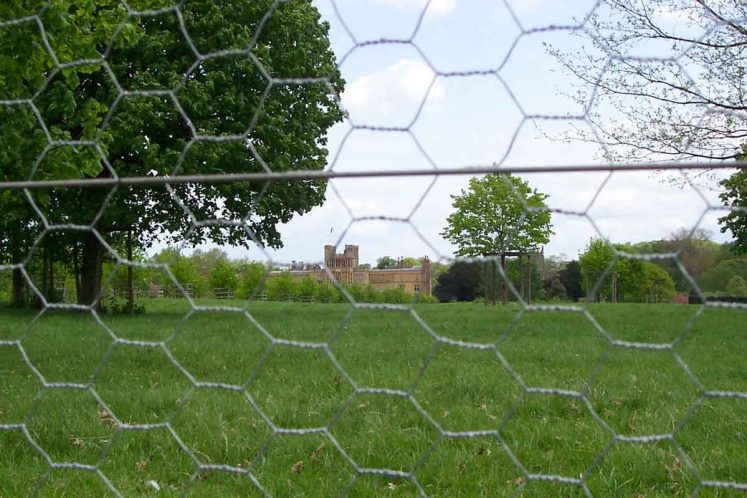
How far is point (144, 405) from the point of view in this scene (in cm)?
280

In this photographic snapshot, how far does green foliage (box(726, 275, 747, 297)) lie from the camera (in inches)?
76.4

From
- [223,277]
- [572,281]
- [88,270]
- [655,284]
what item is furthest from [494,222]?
[88,270]

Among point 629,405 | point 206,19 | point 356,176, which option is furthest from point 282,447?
point 206,19

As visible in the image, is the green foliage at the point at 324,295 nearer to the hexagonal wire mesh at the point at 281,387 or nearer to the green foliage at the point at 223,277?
the hexagonal wire mesh at the point at 281,387

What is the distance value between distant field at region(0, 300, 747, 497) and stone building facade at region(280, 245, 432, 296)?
13cm

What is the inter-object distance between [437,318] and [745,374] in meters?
1.54

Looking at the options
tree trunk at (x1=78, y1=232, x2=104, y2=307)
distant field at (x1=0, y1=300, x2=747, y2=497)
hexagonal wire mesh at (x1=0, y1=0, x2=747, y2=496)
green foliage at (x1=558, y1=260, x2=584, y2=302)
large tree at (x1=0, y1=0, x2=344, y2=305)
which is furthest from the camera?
tree trunk at (x1=78, y1=232, x2=104, y2=307)

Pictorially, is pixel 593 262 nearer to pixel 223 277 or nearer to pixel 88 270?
pixel 223 277

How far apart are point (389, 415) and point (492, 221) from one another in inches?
29.7

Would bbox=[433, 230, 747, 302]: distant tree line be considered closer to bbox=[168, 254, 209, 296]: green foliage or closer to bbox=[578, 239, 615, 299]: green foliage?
bbox=[578, 239, 615, 299]: green foliage

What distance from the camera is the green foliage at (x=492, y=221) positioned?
2136 millimetres

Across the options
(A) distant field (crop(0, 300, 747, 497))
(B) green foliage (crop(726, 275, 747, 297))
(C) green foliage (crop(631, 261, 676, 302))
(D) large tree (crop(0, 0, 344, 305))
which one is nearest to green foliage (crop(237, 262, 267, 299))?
(A) distant field (crop(0, 300, 747, 497))

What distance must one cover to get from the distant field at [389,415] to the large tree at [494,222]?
27 centimetres

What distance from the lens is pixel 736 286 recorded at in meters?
1.96
